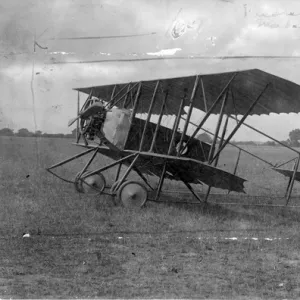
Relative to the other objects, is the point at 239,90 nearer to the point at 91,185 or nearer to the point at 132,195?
the point at 132,195

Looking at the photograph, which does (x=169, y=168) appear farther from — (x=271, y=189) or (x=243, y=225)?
(x=271, y=189)

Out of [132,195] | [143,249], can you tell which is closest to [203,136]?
[132,195]

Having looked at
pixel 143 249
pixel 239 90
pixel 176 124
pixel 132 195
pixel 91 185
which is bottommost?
pixel 143 249

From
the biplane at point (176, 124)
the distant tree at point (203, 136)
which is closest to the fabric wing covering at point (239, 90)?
the biplane at point (176, 124)

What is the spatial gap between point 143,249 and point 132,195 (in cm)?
286

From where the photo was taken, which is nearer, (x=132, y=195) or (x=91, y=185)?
(x=132, y=195)

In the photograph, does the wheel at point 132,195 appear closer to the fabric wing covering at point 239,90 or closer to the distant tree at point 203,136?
the fabric wing covering at point 239,90

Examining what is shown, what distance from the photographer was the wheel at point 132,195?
8914 mm

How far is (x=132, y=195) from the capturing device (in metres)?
8.90

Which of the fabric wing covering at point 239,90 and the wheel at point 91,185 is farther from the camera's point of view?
the wheel at point 91,185

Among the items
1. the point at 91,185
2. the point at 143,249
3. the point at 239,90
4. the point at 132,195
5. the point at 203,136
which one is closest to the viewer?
the point at 143,249

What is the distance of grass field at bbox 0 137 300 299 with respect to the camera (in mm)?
4570

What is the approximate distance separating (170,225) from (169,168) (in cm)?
259

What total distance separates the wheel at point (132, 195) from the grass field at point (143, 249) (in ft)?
0.73
